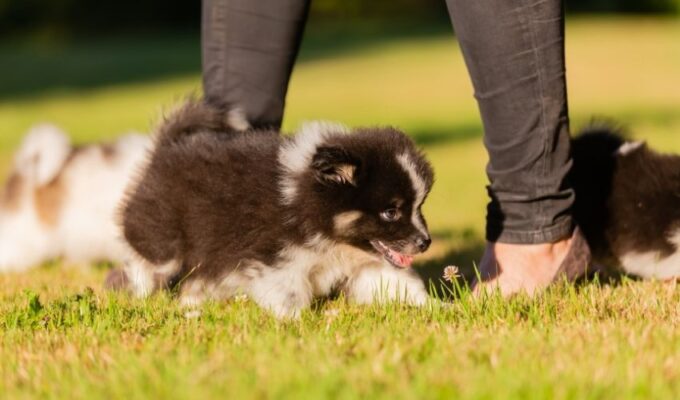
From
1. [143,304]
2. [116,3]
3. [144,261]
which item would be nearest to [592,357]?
[143,304]

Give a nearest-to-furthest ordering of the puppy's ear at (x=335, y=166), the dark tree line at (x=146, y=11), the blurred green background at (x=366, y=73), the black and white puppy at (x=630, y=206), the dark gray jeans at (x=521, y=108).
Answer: the puppy's ear at (x=335, y=166) → the dark gray jeans at (x=521, y=108) → the black and white puppy at (x=630, y=206) → the blurred green background at (x=366, y=73) → the dark tree line at (x=146, y=11)

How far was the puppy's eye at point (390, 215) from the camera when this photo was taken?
4.34m

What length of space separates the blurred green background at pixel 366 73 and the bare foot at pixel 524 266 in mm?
1207

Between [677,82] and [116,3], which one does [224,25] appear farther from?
[116,3]

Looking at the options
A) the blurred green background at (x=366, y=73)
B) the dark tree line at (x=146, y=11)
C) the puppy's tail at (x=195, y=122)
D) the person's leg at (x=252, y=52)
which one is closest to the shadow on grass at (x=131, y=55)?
the blurred green background at (x=366, y=73)

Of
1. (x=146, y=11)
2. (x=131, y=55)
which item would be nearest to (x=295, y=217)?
(x=131, y=55)

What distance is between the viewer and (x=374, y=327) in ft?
12.1

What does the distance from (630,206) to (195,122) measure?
223 centimetres

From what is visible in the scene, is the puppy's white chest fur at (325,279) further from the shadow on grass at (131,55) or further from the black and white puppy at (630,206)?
the shadow on grass at (131,55)

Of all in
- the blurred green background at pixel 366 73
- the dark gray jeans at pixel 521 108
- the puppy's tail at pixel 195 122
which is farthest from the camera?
the blurred green background at pixel 366 73

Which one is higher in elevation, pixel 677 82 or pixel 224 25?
pixel 224 25

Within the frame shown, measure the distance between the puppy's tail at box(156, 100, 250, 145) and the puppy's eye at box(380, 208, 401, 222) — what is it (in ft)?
3.32

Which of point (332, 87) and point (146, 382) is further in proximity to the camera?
point (332, 87)

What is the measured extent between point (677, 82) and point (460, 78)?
4611 mm
